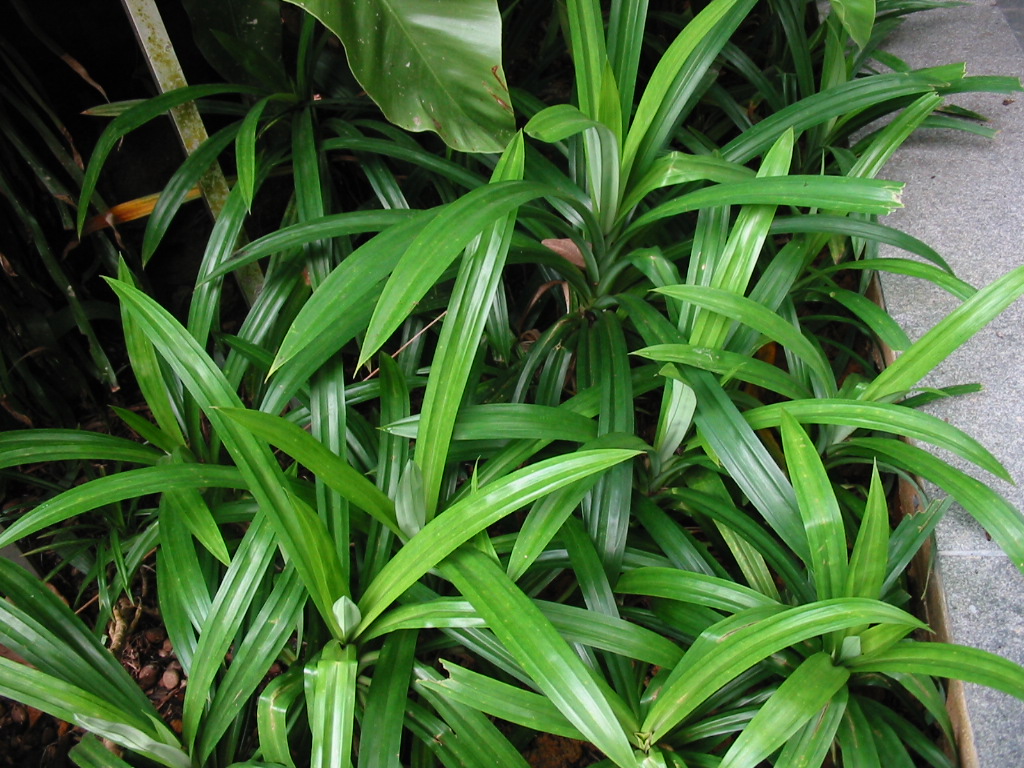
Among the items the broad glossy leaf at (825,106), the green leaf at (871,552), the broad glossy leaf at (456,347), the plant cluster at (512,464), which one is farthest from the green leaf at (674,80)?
the green leaf at (871,552)

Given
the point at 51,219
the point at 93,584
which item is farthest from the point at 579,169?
the point at 93,584

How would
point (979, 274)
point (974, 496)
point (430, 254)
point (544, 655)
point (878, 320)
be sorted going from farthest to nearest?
point (979, 274)
point (878, 320)
point (974, 496)
point (430, 254)
point (544, 655)

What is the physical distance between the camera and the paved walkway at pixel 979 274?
3.17 ft

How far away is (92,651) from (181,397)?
366mm

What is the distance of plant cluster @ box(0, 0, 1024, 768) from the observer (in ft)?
2.63

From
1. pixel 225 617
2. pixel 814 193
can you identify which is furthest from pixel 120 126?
pixel 814 193

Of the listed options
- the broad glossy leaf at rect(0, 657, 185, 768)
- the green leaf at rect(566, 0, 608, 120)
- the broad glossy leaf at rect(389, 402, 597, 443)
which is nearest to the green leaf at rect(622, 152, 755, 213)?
the green leaf at rect(566, 0, 608, 120)

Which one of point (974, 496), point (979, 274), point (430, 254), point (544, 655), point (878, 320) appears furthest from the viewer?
point (979, 274)

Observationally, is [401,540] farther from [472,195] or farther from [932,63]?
[932,63]

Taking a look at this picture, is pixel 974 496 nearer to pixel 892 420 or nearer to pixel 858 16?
pixel 892 420

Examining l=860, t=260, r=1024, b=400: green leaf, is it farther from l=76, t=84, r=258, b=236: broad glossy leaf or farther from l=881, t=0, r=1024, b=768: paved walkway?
l=76, t=84, r=258, b=236: broad glossy leaf

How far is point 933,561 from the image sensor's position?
103 centimetres

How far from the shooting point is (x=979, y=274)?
133cm

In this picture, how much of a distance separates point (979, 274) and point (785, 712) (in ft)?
3.08
